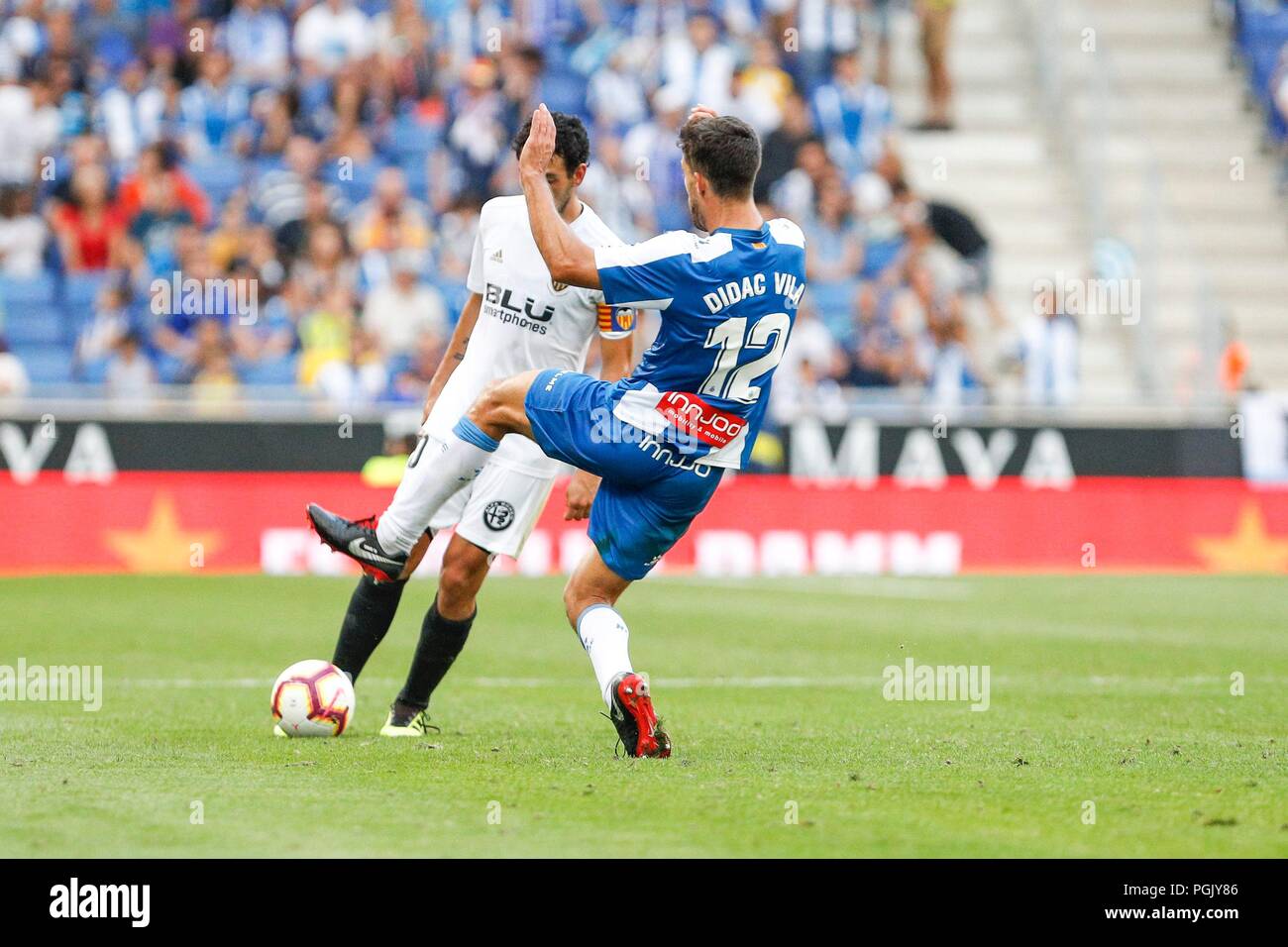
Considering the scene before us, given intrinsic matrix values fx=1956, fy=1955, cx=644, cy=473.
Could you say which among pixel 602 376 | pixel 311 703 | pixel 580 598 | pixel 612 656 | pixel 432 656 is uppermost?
pixel 602 376

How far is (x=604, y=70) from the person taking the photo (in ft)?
77.6

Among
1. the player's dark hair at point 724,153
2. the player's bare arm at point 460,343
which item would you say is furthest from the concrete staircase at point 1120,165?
the player's dark hair at point 724,153

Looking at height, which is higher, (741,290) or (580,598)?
(741,290)

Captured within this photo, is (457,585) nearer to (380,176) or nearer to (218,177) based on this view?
(380,176)

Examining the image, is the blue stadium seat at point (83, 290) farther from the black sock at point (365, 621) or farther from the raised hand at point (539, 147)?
the raised hand at point (539, 147)

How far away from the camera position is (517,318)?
865cm

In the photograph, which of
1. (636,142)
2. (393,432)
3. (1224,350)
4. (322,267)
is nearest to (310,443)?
(393,432)

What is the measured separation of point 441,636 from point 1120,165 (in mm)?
20132

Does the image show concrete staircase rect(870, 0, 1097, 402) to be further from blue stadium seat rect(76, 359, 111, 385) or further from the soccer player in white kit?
the soccer player in white kit

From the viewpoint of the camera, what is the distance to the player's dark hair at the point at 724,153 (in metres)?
7.34

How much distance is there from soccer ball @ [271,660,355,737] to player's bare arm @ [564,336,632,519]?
1.24 metres

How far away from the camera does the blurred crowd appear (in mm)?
20797

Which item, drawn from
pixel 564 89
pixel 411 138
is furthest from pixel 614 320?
Answer: pixel 564 89
